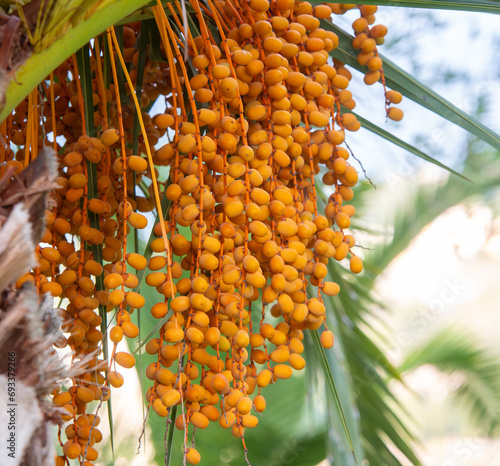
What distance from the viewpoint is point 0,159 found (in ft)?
2.16

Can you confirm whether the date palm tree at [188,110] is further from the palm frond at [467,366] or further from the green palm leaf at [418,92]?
the palm frond at [467,366]

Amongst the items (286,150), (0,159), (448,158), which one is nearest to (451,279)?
(448,158)

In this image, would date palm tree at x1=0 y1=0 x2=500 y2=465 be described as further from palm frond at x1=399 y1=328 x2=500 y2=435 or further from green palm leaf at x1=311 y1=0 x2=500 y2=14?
palm frond at x1=399 y1=328 x2=500 y2=435

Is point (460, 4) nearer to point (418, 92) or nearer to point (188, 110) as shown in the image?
point (418, 92)

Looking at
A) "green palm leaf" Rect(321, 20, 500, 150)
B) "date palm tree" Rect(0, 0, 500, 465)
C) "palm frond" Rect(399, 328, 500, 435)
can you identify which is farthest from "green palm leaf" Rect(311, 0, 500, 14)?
"palm frond" Rect(399, 328, 500, 435)

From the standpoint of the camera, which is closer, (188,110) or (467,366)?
(188,110)

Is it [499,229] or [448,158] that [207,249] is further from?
[499,229]

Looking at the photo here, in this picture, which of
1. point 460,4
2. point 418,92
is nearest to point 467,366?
point 418,92

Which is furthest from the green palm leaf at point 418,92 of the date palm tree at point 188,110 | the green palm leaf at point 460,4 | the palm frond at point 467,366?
the palm frond at point 467,366

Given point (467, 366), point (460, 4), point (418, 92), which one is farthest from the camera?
point (467, 366)

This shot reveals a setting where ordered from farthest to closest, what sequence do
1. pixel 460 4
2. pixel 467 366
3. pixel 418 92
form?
pixel 467 366 → pixel 418 92 → pixel 460 4

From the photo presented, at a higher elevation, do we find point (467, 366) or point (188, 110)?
point (188, 110)

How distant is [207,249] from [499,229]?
9.34ft

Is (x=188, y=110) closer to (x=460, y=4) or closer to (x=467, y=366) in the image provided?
(x=460, y=4)
